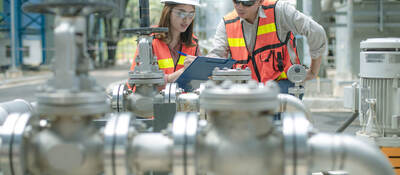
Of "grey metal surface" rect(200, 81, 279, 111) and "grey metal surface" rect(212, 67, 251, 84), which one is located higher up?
"grey metal surface" rect(212, 67, 251, 84)

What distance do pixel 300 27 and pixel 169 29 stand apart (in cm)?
84

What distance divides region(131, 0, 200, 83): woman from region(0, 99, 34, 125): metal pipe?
3.32 ft

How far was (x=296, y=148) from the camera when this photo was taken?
103 cm

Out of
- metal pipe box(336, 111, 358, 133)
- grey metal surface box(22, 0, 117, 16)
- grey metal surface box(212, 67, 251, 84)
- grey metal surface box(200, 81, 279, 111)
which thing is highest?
grey metal surface box(22, 0, 117, 16)

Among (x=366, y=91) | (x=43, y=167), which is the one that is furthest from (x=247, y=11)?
(x=43, y=167)

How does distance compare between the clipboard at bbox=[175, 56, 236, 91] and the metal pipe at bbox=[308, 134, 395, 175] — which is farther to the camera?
the clipboard at bbox=[175, 56, 236, 91]

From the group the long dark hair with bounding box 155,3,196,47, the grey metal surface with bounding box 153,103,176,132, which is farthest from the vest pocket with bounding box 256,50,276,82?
the grey metal surface with bounding box 153,103,176,132

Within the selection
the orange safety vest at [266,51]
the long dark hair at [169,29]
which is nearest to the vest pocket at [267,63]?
the orange safety vest at [266,51]

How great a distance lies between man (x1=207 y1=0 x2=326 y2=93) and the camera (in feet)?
8.34

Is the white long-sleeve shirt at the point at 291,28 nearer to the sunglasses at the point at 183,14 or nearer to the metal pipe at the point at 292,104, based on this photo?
the sunglasses at the point at 183,14

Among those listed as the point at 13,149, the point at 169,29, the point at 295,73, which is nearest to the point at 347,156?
the point at 13,149

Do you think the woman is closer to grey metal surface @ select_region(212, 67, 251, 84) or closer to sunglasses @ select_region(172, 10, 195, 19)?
sunglasses @ select_region(172, 10, 195, 19)

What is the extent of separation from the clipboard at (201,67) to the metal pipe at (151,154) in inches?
39.0

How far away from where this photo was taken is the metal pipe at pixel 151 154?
3.53 ft
